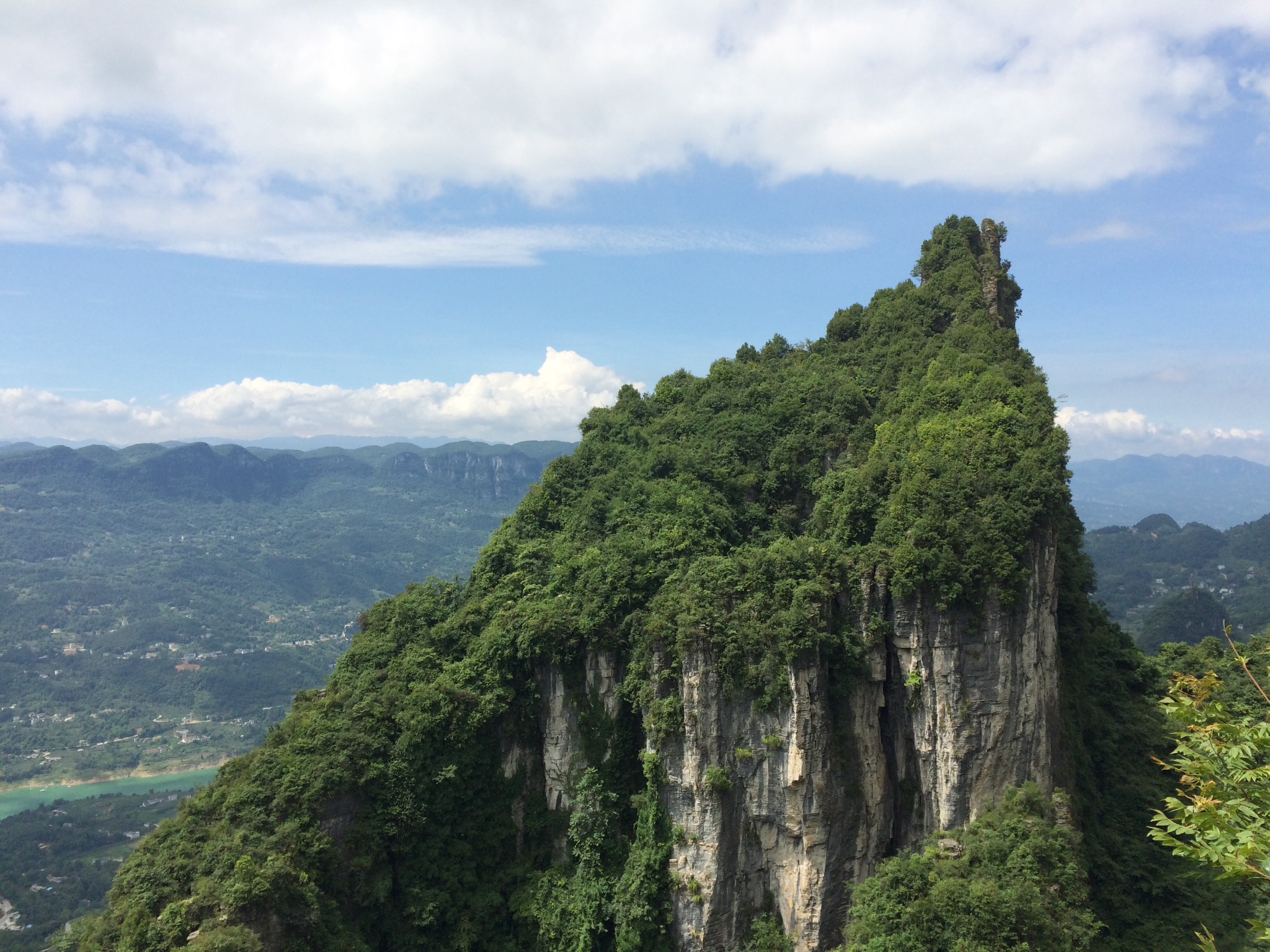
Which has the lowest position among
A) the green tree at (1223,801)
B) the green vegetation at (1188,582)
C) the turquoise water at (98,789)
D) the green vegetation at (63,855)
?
the turquoise water at (98,789)

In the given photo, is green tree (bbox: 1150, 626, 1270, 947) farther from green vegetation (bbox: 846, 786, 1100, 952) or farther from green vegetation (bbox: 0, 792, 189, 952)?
green vegetation (bbox: 0, 792, 189, 952)

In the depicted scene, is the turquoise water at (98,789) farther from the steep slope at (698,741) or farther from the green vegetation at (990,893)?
the green vegetation at (990,893)

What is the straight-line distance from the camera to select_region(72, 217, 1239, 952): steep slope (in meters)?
29.9

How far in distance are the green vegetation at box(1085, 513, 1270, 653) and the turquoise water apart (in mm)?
133472

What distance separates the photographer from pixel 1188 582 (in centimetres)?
16175

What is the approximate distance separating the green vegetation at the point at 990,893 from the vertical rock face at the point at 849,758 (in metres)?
2.56

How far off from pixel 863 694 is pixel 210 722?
144m

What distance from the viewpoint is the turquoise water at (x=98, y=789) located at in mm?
110500

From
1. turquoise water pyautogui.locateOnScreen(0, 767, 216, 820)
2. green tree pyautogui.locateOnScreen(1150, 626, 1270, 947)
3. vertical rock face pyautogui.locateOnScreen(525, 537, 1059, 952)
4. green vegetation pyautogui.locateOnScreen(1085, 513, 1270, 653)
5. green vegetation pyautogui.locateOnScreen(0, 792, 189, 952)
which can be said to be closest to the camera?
green tree pyautogui.locateOnScreen(1150, 626, 1270, 947)

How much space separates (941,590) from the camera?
2984cm

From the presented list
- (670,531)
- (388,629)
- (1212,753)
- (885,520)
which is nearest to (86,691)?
Result: (388,629)

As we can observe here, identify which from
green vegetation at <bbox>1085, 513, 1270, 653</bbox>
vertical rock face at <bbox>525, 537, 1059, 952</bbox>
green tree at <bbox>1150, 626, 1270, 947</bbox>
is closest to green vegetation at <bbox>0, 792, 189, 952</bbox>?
vertical rock face at <bbox>525, 537, 1059, 952</bbox>

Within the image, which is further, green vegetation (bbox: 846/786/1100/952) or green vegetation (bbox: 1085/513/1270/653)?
green vegetation (bbox: 1085/513/1270/653)

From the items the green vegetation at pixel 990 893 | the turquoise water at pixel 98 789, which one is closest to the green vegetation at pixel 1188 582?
the green vegetation at pixel 990 893
